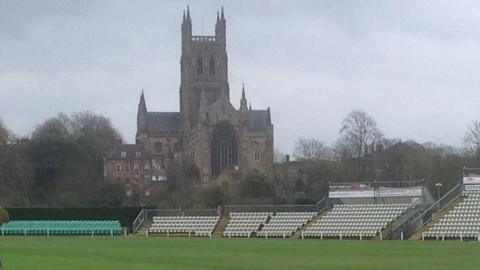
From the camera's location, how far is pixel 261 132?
16450cm

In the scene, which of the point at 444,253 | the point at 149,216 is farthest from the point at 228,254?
the point at 149,216

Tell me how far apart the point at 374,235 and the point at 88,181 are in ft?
211

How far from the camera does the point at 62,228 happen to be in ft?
259

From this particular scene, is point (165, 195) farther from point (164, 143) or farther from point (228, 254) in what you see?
point (228, 254)

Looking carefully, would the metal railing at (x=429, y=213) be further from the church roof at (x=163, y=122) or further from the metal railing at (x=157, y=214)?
the church roof at (x=163, y=122)

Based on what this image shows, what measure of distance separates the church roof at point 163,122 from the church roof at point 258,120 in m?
14.8

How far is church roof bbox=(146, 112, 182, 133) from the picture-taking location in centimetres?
17550

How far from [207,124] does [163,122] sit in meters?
19.2

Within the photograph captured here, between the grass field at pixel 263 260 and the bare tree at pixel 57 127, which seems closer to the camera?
the grass field at pixel 263 260

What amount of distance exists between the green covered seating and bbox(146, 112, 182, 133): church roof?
3701 inches

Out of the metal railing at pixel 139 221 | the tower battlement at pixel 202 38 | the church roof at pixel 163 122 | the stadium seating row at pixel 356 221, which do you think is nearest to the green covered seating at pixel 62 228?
the metal railing at pixel 139 221

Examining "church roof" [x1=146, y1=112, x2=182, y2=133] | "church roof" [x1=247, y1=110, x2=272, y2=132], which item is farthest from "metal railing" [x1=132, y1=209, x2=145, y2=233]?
"church roof" [x1=146, y1=112, x2=182, y2=133]

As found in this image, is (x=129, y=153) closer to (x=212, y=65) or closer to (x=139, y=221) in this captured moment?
(x=212, y=65)

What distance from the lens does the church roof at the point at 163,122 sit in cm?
17550
